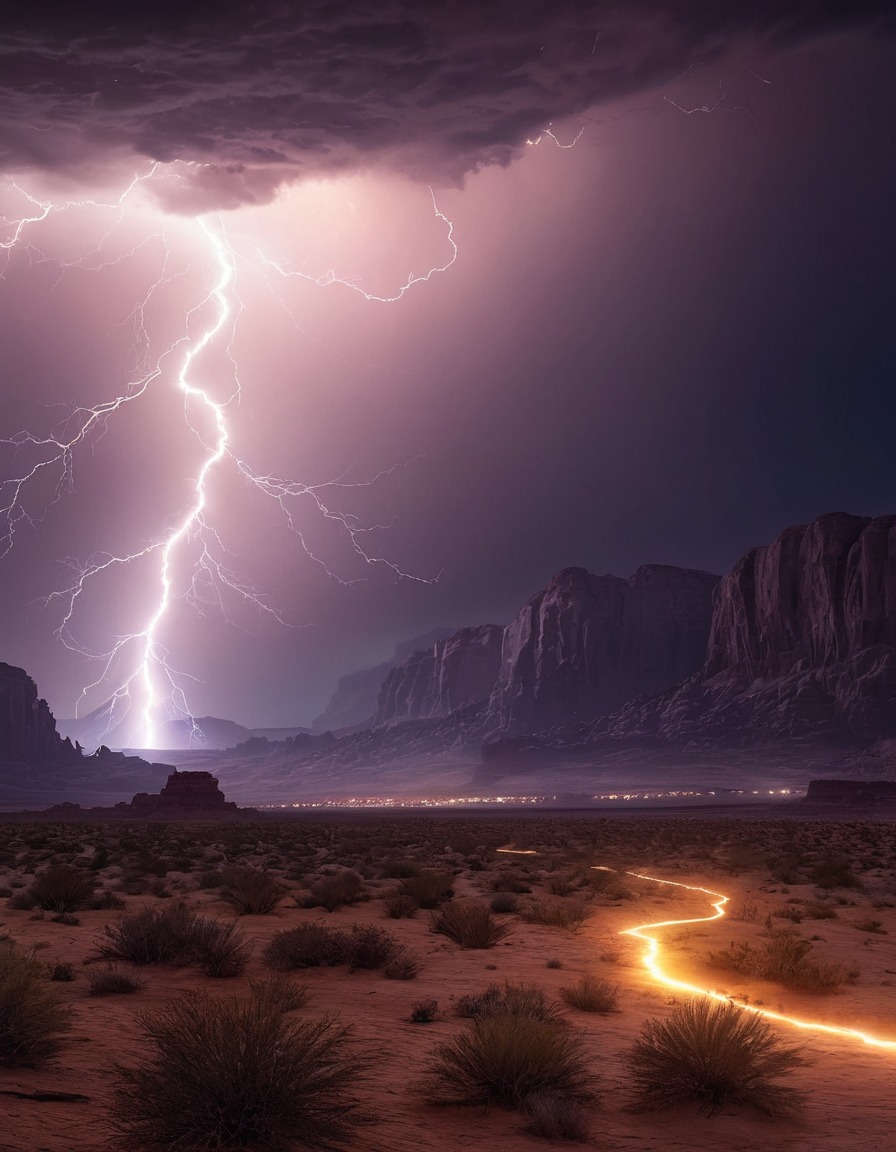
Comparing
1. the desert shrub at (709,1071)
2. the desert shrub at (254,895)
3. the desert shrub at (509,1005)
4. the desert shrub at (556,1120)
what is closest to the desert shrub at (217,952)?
the desert shrub at (509,1005)

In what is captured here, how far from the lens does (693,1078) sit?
7.16 metres

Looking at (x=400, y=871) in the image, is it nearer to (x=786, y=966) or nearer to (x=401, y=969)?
(x=401, y=969)

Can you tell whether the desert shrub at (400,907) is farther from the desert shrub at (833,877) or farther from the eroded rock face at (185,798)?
the eroded rock face at (185,798)

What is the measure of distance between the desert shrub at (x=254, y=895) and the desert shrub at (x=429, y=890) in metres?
2.79

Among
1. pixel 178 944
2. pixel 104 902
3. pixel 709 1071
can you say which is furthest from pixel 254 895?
pixel 709 1071

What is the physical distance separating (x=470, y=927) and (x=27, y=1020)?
330 inches

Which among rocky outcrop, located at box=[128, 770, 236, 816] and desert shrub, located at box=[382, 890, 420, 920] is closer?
desert shrub, located at box=[382, 890, 420, 920]

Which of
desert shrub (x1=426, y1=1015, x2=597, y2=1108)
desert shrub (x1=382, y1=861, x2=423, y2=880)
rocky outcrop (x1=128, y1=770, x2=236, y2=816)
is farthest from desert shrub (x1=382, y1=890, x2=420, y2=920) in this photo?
rocky outcrop (x1=128, y1=770, x2=236, y2=816)

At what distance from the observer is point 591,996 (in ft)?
34.4

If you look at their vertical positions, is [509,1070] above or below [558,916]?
above

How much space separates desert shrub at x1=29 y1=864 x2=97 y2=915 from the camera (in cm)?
1761

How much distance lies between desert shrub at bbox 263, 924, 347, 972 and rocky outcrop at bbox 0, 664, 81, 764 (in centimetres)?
16109

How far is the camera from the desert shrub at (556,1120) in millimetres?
6273

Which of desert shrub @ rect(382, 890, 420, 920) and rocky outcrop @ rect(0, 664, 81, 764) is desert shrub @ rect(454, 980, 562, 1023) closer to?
desert shrub @ rect(382, 890, 420, 920)
